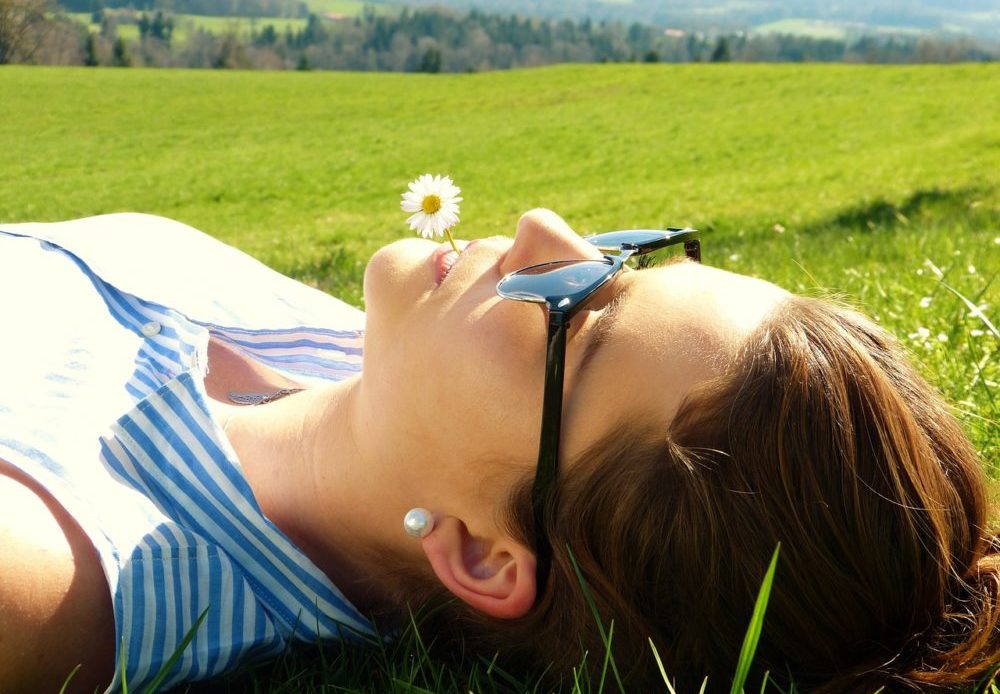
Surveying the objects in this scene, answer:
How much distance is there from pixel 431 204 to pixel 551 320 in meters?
0.75

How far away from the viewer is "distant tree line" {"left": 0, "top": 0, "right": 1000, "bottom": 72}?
1079cm

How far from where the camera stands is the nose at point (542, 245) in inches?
67.7

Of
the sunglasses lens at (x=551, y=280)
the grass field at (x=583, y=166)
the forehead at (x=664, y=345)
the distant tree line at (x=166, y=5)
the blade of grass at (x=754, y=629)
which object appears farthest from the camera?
the distant tree line at (x=166, y=5)

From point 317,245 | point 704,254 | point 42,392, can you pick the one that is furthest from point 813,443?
point 317,245

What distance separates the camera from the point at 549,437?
57.5 inches

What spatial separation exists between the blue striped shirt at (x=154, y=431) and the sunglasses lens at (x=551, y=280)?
611mm

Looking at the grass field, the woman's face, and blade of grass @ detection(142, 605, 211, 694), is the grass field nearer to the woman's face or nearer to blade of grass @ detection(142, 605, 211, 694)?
blade of grass @ detection(142, 605, 211, 694)

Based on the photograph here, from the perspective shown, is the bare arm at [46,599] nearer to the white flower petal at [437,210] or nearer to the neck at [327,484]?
the neck at [327,484]

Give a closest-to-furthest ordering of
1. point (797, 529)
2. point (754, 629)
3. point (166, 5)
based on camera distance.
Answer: point (754, 629) < point (797, 529) < point (166, 5)

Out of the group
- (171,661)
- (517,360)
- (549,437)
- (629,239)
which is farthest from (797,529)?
(171,661)

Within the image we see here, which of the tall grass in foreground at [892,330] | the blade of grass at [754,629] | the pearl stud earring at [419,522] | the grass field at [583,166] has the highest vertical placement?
the blade of grass at [754,629]

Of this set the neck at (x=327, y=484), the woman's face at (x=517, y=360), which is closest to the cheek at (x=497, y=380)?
the woman's face at (x=517, y=360)

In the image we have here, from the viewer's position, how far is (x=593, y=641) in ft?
4.83

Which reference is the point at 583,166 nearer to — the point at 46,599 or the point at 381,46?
the point at 46,599
